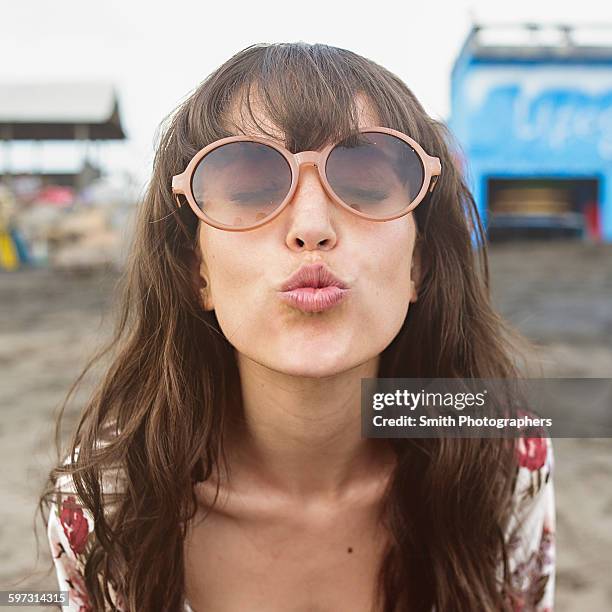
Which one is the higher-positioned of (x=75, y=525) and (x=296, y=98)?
(x=296, y=98)

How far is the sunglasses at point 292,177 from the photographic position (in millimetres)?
1228

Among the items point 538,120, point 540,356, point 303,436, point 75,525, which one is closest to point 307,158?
point 303,436

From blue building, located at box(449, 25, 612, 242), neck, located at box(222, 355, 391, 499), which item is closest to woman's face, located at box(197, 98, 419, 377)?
neck, located at box(222, 355, 391, 499)

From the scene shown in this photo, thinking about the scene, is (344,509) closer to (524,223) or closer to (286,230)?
(286,230)

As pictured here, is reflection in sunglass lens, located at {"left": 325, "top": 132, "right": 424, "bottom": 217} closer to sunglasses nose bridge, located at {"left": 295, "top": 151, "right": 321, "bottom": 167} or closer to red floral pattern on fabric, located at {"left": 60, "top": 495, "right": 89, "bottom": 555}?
sunglasses nose bridge, located at {"left": 295, "top": 151, "right": 321, "bottom": 167}

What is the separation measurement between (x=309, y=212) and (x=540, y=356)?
2.43 metres

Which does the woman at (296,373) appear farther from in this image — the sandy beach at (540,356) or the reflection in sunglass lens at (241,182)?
the sandy beach at (540,356)

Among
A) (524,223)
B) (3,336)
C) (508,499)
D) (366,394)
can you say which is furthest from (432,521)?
(524,223)

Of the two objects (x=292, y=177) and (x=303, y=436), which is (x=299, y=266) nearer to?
(x=292, y=177)

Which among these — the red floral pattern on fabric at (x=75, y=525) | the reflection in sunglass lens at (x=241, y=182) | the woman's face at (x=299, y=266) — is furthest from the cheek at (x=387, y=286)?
the red floral pattern on fabric at (x=75, y=525)

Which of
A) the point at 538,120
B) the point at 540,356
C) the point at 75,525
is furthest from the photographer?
the point at 538,120

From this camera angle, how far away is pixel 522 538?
5.44 feet

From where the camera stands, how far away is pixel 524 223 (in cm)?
1488

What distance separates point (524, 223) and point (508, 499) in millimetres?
14196
